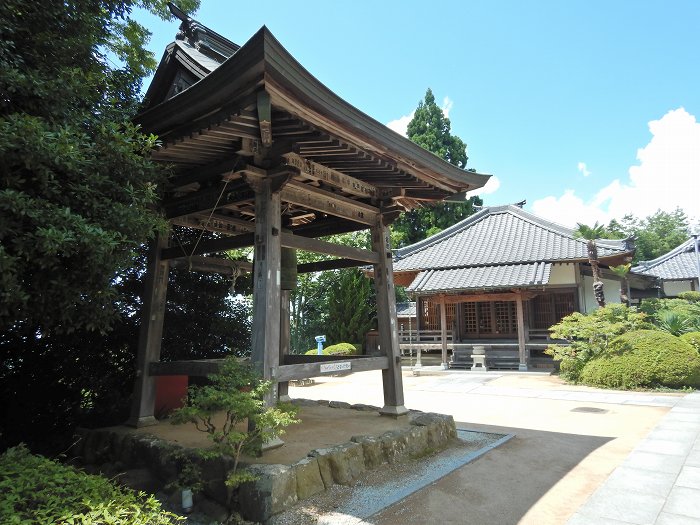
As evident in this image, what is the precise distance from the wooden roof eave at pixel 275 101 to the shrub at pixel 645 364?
876 cm

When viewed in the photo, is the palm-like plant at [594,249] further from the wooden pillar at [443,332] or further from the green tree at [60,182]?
the green tree at [60,182]

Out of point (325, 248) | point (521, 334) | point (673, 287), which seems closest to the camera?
point (325, 248)

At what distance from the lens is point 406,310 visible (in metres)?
22.9

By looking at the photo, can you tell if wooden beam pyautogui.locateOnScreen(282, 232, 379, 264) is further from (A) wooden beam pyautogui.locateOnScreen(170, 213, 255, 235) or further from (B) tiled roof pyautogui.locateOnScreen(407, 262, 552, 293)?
(B) tiled roof pyautogui.locateOnScreen(407, 262, 552, 293)

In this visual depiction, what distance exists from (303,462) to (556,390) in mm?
8832

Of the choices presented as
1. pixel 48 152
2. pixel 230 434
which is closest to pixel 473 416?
pixel 230 434

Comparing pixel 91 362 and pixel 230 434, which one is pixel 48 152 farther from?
pixel 91 362

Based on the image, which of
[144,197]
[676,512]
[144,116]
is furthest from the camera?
[144,116]

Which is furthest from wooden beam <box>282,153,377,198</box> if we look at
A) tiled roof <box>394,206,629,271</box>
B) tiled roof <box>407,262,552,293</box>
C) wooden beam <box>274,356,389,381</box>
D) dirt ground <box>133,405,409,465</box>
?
tiled roof <box>394,206,629,271</box>

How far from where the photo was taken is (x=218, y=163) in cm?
520

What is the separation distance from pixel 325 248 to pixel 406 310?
700 inches

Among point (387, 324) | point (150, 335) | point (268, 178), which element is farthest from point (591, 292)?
point (150, 335)

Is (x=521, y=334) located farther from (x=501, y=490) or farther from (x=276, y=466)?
(x=276, y=466)

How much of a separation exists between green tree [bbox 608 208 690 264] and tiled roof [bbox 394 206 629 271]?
2322cm
